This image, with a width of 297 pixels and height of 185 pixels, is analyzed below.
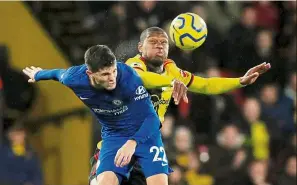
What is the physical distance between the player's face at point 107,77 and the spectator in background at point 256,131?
17.2ft

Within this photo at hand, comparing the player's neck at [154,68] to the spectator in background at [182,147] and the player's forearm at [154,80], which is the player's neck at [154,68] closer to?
the player's forearm at [154,80]

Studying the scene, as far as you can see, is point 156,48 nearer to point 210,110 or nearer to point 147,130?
point 147,130

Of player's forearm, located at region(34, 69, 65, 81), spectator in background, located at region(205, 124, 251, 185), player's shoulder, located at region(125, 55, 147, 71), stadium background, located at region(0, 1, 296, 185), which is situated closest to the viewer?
player's forearm, located at region(34, 69, 65, 81)

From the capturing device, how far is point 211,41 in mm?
14398

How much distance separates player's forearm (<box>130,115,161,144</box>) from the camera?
8523 mm

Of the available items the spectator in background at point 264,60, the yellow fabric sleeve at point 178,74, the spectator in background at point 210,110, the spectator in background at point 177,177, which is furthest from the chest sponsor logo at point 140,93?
the spectator in background at point 264,60

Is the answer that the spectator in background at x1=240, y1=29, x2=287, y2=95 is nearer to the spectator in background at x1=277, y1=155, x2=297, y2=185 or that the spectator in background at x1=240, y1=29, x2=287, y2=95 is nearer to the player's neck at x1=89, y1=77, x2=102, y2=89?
the spectator in background at x1=277, y1=155, x2=297, y2=185

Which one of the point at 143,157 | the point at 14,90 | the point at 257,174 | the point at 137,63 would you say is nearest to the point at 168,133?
the point at 257,174

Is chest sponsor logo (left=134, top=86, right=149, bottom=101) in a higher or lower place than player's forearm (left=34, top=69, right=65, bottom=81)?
lower

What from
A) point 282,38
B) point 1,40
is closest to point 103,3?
point 1,40

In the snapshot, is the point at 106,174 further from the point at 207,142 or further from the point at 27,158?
the point at 207,142

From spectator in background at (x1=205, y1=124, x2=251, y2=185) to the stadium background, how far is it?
0.5 inches

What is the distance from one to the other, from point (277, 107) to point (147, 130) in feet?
18.4

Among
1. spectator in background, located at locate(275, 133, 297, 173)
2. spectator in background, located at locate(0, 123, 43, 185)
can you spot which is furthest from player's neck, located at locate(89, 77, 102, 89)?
spectator in background, located at locate(275, 133, 297, 173)
